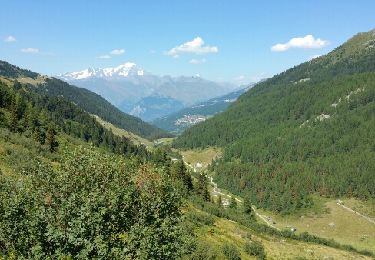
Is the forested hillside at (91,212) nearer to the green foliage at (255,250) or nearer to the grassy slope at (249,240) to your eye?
the grassy slope at (249,240)

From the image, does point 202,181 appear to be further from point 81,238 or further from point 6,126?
point 81,238

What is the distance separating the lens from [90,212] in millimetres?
30719

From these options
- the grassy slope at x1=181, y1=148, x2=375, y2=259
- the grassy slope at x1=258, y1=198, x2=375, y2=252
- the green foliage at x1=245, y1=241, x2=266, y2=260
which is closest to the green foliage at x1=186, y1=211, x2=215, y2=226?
the grassy slope at x1=181, y1=148, x2=375, y2=259

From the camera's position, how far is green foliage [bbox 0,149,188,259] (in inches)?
1171

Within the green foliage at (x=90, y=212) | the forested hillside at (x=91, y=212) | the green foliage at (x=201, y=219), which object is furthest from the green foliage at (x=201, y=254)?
the green foliage at (x=201, y=219)

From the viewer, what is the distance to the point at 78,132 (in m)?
199

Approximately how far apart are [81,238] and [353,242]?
5793 inches

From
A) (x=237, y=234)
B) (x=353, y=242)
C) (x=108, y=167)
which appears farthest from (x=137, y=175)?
(x=353, y=242)

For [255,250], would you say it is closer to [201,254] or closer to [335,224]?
[201,254]

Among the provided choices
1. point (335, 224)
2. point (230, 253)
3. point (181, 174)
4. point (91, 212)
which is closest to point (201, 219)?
point (230, 253)

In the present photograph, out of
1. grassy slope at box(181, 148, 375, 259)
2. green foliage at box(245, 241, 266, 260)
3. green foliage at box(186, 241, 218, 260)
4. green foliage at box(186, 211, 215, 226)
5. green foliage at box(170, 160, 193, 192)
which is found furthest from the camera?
green foliage at box(170, 160, 193, 192)

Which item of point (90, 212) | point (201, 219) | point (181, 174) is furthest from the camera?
point (181, 174)

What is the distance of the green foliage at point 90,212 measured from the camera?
29.8 metres

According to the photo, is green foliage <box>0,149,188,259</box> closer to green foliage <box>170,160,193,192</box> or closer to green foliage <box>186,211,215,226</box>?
green foliage <box>186,211,215,226</box>
